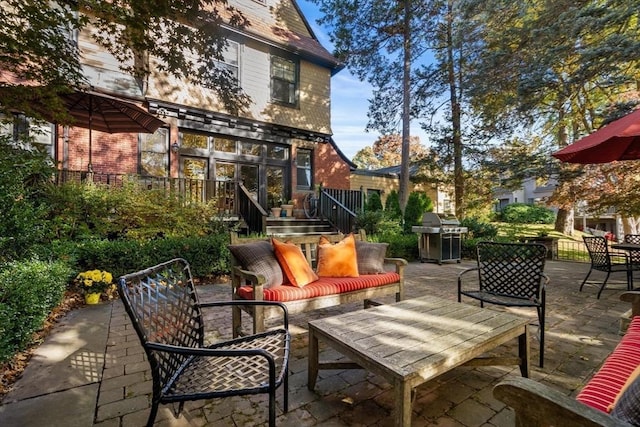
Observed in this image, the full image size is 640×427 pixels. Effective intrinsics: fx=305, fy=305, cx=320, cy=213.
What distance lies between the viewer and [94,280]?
4.33 m

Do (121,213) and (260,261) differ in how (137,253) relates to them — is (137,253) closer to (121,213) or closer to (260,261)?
(121,213)

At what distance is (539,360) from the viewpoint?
2.68 m

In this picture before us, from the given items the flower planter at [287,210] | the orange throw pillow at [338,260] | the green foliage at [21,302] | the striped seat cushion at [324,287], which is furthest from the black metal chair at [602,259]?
the flower planter at [287,210]

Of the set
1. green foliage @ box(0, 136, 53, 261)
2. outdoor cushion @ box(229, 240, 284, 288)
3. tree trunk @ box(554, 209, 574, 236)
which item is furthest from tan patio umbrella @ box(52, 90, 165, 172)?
tree trunk @ box(554, 209, 574, 236)

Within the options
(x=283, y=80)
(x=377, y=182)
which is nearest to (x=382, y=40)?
(x=283, y=80)

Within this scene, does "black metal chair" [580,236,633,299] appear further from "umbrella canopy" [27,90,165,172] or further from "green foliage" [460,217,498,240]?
"umbrella canopy" [27,90,165,172]

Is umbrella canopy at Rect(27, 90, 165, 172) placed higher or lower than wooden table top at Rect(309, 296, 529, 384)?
higher

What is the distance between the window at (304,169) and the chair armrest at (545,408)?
1022 cm

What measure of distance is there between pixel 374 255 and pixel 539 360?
1884mm

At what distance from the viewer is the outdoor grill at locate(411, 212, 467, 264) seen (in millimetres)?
8156

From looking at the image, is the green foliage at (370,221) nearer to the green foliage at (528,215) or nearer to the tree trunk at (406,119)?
the tree trunk at (406,119)

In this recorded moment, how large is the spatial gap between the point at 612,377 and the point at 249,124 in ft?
32.4

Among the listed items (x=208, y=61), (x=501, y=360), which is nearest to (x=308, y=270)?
(x=501, y=360)

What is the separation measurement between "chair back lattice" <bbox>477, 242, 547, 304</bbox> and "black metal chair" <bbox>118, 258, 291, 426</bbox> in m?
2.64
